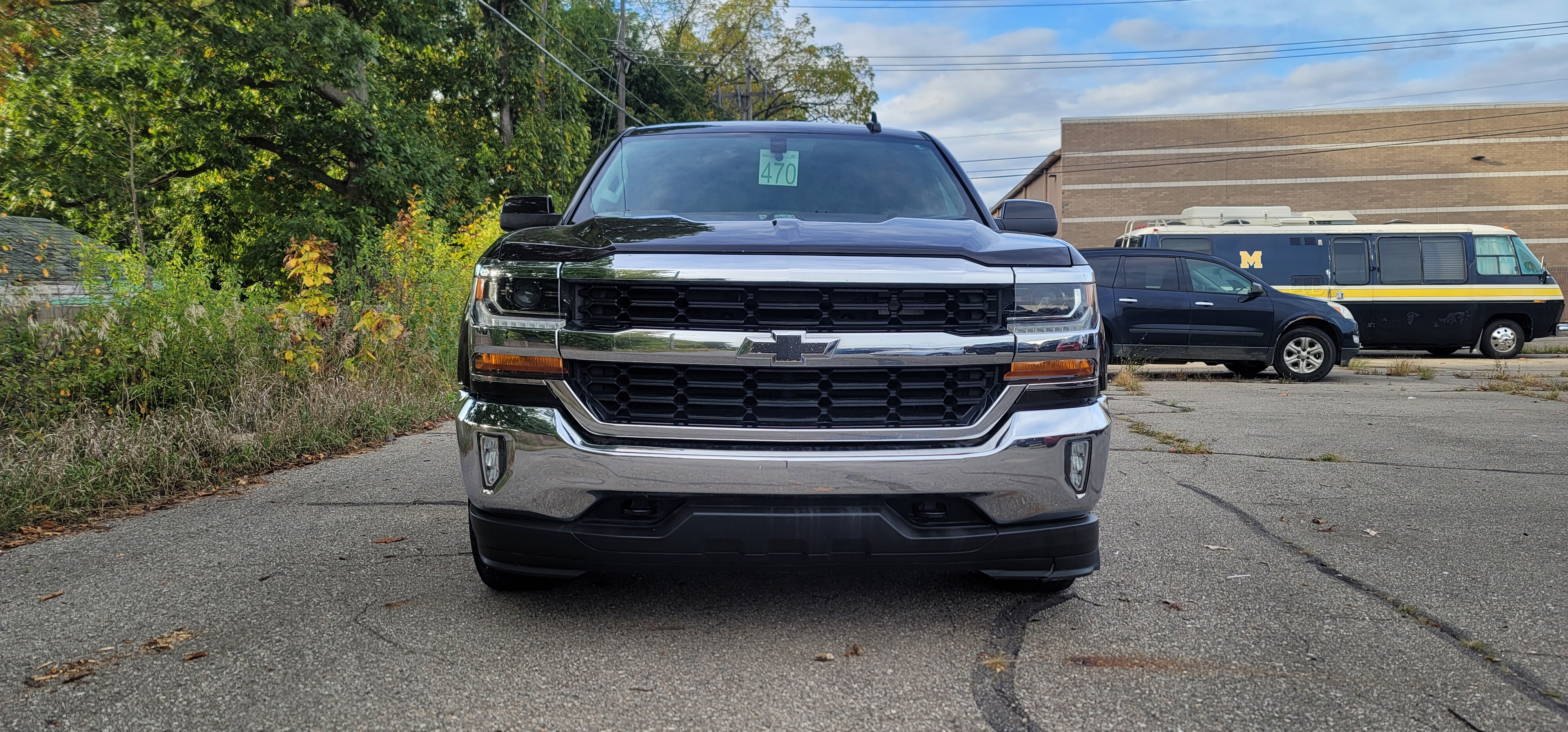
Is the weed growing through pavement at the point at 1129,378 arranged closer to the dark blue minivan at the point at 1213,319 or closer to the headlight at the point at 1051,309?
the dark blue minivan at the point at 1213,319

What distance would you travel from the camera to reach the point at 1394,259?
17.9 metres

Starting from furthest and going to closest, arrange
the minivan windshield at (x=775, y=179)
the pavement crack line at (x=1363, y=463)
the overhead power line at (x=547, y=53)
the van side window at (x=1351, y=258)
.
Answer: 1. the overhead power line at (x=547, y=53)
2. the van side window at (x=1351, y=258)
3. the pavement crack line at (x=1363, y=463)
4. the minivan windshield at (x=775, y=179)

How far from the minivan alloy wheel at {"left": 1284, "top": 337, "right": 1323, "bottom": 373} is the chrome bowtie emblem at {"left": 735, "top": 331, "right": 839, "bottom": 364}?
12.6 meters

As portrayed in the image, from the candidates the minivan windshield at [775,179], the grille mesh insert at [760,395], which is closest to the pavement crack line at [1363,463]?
the minivan windshield at [775,179]

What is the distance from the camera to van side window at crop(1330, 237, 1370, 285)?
58.5 ft

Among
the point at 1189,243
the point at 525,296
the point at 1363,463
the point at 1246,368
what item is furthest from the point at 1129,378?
the point at 525,296

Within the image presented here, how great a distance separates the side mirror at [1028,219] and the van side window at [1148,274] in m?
10.2

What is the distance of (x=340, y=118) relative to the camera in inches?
858

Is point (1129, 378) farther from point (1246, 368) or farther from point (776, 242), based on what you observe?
point (776, 242)

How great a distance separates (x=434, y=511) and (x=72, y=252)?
4.15m

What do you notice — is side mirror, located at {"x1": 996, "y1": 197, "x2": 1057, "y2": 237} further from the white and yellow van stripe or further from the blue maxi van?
the white and yellow van stripe

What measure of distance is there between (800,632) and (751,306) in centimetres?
102

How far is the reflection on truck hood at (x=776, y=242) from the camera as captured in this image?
298 centimetres

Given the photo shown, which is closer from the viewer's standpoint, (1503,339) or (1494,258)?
(1494,258)
